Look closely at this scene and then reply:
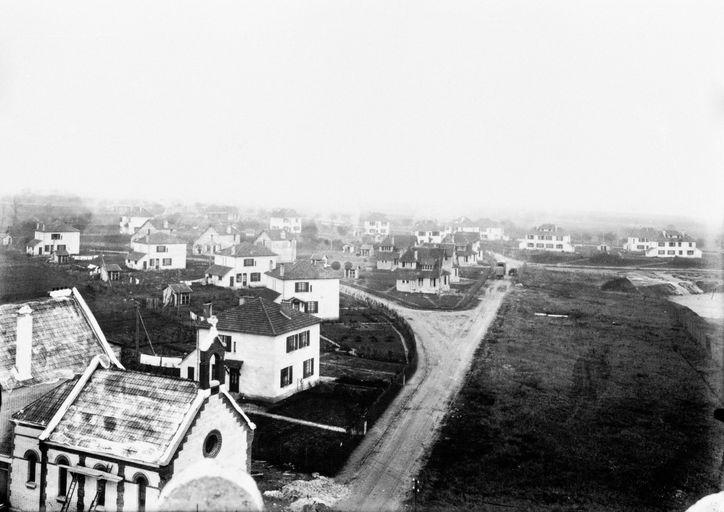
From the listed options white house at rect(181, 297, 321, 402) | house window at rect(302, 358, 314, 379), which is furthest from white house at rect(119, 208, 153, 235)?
house window at rect(302, 358, 314, 379)

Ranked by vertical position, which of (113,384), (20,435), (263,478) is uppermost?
(113,384)

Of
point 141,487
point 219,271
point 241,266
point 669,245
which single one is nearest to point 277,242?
point 241,266

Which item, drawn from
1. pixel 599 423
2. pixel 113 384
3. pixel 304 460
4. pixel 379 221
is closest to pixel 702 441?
pixel 599 423

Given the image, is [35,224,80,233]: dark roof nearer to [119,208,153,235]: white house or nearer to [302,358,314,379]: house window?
[119,208,153,235]: white house

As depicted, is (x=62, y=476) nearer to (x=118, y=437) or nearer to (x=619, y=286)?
(x=118, y=437)

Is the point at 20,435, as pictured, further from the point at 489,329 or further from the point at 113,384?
the point at 489,329

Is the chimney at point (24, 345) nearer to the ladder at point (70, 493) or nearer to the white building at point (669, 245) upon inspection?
the ladder at point (70, 493)

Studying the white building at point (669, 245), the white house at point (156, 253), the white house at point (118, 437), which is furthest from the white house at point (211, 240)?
the white building at point (669, 245)
